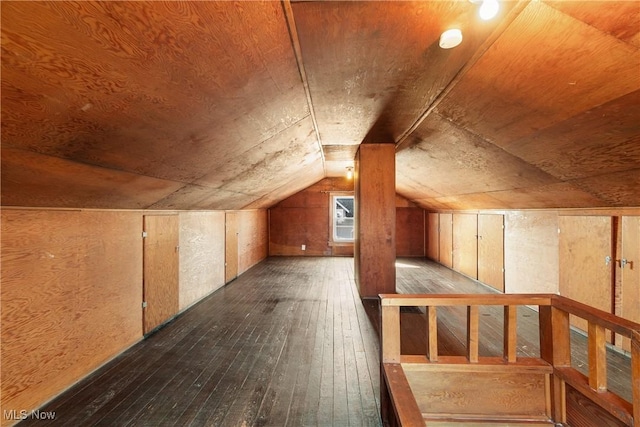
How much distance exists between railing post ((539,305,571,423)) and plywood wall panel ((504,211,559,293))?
187 centimetres

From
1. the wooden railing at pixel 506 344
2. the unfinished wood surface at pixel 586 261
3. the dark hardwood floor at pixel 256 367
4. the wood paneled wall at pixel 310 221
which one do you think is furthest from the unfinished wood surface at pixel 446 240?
the wooden railing at pixel 506 344

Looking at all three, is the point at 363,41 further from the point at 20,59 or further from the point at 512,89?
the point at 20,59

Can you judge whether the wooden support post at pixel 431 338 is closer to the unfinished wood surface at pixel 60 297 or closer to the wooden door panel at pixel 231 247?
the unfinished wood surface at pixel 60 297

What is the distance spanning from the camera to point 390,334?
181 centimetres

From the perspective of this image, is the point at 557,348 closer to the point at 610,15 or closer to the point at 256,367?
the point at 610,15

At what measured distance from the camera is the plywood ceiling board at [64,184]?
1400 millimetres

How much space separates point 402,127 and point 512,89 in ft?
4.73

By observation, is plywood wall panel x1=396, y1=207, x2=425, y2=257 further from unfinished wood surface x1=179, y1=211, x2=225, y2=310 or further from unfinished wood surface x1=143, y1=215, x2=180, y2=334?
unfinished wood surface x1=143, y1=215, x2=180, y2=334

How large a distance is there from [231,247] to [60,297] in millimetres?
3305

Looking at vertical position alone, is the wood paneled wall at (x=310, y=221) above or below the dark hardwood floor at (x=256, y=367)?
above

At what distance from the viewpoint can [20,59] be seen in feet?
3.08

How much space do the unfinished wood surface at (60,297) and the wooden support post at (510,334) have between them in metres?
3.06

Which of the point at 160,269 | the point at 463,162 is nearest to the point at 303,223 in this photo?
the point at 160,269

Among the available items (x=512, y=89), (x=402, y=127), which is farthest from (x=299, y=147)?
(x=512, y=89)
